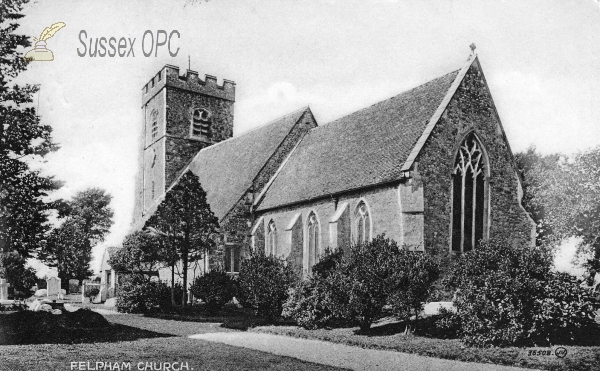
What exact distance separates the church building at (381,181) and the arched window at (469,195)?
0.04 m

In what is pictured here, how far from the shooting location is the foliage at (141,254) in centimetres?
2338

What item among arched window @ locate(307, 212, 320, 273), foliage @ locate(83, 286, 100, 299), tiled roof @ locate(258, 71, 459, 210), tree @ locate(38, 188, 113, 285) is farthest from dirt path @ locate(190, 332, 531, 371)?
tree @ locate(38, 188, 113, 285)

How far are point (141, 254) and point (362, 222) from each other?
11.9m

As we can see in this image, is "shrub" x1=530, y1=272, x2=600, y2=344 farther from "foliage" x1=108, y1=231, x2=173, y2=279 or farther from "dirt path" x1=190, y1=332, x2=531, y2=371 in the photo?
"foliage" x1=108, y1=231, x2=173, y2=279

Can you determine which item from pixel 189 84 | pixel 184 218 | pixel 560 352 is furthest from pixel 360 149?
pixel 189 84

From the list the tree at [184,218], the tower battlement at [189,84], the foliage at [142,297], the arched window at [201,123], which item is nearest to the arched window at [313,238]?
the tree at [184,218]

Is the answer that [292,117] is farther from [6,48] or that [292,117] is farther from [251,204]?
[6,48]

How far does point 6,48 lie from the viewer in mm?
15531

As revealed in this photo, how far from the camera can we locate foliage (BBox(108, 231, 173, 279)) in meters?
23.4

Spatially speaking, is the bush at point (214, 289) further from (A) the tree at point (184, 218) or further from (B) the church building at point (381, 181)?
(B) the church building at point (381, 181)

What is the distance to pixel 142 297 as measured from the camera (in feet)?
76.6

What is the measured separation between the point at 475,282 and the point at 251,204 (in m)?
16.8

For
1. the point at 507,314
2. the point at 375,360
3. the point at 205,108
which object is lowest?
the point at 375,360

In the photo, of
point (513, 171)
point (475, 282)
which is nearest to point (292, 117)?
point (513, 171)
